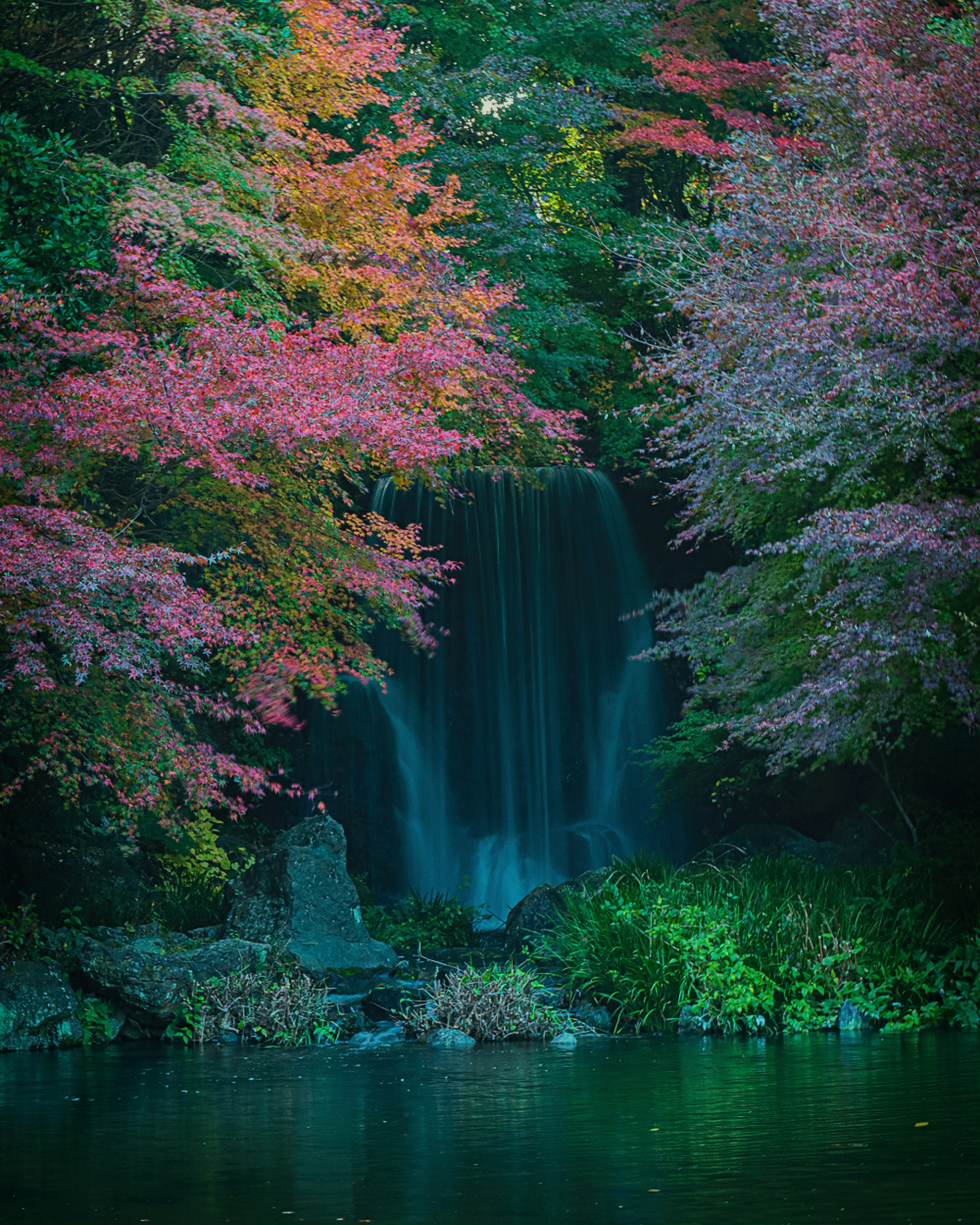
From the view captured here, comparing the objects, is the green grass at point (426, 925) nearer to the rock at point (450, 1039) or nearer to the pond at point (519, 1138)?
the rock at point (450, 1039)

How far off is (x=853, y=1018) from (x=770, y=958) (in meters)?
0.67

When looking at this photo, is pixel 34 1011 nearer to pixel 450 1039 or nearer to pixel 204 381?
pixel 450 1039

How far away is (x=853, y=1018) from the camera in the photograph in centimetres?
984

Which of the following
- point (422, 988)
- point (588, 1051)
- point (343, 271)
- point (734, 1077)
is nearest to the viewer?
point (734, 1077)

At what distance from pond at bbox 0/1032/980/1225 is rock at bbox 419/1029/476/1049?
71 cm

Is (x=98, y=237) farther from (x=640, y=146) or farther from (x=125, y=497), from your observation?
(x=640, y=146)

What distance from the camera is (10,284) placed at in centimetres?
1203

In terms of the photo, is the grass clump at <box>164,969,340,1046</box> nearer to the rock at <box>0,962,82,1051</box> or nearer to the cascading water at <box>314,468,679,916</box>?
the rock at <box>0,962,82,1051</box>

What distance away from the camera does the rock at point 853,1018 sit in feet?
32.2

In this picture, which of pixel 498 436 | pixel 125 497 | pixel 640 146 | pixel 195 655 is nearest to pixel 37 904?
pixel 195 655

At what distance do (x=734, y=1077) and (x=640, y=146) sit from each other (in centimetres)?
1532

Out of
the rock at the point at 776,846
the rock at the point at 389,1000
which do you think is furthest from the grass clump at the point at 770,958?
the rock at the point at 776,846

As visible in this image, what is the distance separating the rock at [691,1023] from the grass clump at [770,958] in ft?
0.05

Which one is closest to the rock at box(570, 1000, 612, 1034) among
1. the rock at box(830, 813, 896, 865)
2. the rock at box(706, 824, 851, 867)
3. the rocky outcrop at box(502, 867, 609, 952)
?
the rocky outcrop at box(502, 867, 609, 952)
